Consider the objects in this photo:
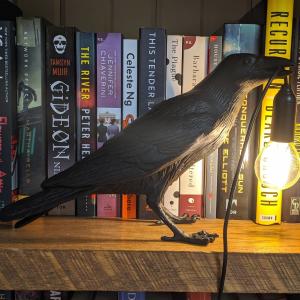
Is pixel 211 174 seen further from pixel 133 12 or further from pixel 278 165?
pixel 133 12

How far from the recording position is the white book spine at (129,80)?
2.11 feet

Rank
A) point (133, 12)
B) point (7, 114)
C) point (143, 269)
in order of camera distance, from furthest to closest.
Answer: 1. point (133, 12)
2. point (7, 114)
3. point (143, 269)

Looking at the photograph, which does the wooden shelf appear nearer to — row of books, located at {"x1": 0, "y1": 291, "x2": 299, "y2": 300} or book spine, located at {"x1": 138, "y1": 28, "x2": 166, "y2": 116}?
row of books, located at {"x1": 0, "y1": 291, "x2": 299, "y2": 300}

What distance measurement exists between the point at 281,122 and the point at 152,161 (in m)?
0.19

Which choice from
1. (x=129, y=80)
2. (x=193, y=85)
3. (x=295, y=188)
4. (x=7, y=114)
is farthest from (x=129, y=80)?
(x=295, y=188)

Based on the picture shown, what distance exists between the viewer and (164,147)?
524 mm

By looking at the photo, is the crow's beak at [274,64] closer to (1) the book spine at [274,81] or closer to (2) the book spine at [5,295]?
(1) the book spine at [274,81]

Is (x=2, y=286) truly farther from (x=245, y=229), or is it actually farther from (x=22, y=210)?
(x=245, y=229)

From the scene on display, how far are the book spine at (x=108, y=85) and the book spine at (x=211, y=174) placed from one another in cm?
15

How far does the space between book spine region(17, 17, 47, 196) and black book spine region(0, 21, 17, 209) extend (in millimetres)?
11

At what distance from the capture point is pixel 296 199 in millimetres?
666

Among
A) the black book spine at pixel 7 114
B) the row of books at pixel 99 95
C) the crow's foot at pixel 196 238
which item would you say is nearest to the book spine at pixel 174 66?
the row of books at pixel 99 95

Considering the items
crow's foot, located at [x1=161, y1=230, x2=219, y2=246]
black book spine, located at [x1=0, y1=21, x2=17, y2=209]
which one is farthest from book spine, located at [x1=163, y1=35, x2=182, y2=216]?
black book spine, located at [x1=0, y1=21, x2=17, y2=209]

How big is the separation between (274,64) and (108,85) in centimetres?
27
